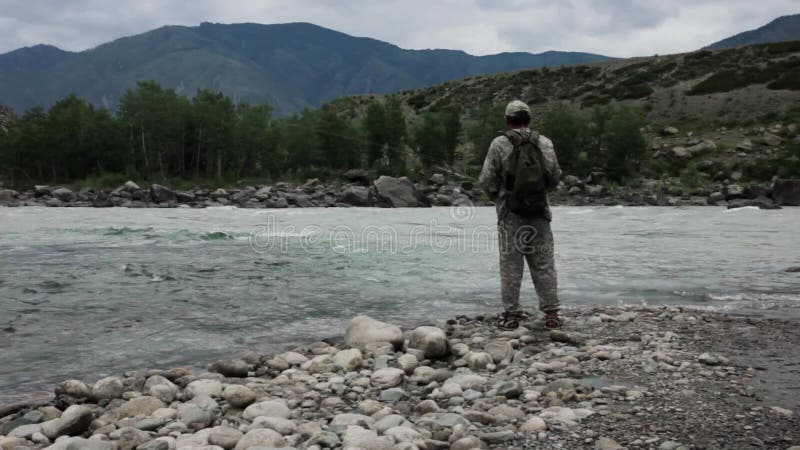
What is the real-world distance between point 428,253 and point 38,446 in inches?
425

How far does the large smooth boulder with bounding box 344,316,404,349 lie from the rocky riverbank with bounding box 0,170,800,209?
29.6 metres

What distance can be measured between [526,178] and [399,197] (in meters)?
30.2

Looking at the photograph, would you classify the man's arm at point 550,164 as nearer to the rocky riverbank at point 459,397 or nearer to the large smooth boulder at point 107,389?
the rocky riverbank at point 459,397

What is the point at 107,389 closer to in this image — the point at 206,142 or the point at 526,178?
the point at 526,178

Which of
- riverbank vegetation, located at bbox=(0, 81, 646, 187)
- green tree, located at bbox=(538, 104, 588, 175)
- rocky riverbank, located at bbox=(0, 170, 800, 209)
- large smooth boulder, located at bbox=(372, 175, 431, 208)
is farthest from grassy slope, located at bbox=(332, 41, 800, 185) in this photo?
large smooth boulder, located at bbox=(372, 175, 431, 208)

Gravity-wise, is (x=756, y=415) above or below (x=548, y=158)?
below

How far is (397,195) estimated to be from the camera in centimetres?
3647

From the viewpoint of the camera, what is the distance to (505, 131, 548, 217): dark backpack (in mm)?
6184

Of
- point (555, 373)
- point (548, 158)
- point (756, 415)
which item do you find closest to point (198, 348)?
point (555, 373)

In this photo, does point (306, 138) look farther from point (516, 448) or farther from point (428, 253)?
point (516, 448)

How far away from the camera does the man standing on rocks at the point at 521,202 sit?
6238 mm

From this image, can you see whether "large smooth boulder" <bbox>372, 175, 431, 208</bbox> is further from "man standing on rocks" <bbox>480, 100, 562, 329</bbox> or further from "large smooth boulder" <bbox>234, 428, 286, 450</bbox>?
"large smooth boulder" <bbox>234, 428, 286, 450</bbox>

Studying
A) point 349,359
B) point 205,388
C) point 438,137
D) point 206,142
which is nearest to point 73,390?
point 205,388

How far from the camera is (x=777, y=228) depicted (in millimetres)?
19562
